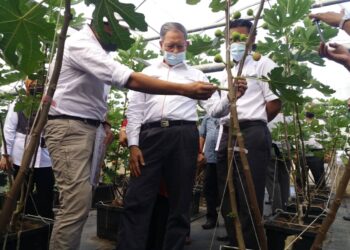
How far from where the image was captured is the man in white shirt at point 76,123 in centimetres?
164

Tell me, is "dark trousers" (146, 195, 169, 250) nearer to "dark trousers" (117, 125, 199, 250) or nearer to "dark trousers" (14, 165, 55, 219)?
"dark trousers" (117, 125, 199, 250)

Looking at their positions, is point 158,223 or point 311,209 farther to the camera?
point 311,209

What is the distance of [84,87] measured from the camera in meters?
1.89

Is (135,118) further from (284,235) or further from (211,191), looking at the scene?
(211,191)

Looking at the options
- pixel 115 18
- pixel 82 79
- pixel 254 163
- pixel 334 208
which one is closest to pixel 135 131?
pixel 82 79

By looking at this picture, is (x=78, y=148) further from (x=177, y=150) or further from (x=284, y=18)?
(x=284, y=18)

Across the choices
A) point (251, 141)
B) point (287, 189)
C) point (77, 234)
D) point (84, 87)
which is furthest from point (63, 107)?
point (287, 189)

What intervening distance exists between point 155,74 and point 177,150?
0.57 metres

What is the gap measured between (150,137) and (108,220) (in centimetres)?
126

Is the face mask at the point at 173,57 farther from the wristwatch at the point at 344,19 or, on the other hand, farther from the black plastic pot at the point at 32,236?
the black plastic pot at the point at 32,236

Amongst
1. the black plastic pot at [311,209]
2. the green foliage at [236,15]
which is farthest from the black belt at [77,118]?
the black plastic pot at [311,209]

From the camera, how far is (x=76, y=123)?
6.05 ft

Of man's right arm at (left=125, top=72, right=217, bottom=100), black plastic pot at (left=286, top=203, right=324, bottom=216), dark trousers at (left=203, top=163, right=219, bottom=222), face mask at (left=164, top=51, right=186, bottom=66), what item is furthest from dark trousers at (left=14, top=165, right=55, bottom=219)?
black plastic pot at (left=286, top=203, right=324, bottom=216)

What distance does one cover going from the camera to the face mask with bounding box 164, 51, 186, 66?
7.57 ft
